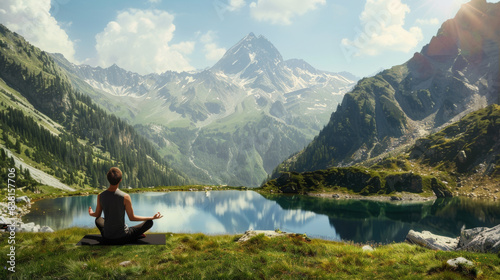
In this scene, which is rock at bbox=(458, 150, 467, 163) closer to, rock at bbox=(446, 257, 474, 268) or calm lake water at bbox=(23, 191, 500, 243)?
calm lake water at bbox=(23, 191, 500, 243)

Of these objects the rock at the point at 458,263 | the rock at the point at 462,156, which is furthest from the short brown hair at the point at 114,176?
the rock at the point at 462,156

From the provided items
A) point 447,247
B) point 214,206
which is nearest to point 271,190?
point 214,206

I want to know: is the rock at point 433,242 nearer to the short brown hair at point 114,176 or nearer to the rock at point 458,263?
the rock at point 458,263

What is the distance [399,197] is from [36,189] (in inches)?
7159

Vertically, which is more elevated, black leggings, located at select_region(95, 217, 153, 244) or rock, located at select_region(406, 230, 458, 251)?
black leggings, located at select_region(95, 217, 153, 244)

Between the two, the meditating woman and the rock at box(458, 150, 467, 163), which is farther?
the rock at box(458, 150, 467, 163)

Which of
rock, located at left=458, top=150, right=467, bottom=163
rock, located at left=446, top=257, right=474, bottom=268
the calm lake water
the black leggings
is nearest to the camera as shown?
the black leggings

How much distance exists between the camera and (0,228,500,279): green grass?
1060 cm

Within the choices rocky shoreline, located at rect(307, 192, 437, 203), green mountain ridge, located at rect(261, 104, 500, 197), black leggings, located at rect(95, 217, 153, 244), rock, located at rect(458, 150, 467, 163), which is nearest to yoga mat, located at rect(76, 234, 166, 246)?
black leggings, located at rect(95, 217, 153, 244)

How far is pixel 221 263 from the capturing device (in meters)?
12.5

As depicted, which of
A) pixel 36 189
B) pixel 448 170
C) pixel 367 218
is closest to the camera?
pixel 367 218

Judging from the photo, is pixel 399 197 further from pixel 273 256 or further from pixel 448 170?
pixel 273 256

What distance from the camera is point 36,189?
11981 centimetres

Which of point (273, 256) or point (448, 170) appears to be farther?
point (448, 170)
